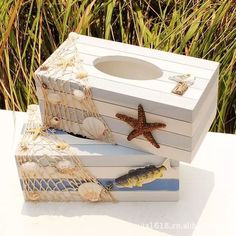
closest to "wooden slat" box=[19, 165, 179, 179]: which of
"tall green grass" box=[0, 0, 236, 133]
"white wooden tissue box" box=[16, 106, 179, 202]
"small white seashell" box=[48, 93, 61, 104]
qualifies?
"white wooden tissue box" box=[16, 106, 179, 202]

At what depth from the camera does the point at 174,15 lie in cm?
126

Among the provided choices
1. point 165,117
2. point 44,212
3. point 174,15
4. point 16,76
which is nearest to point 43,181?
point 44,212

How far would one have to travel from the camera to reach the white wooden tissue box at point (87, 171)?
85 centimetres

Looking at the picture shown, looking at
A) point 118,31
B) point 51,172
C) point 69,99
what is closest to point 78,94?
point 69,99

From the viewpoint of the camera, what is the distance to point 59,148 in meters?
0.87

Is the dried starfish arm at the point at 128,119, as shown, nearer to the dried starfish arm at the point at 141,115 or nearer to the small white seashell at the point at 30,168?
the dried starfish arm at the point at 141,115

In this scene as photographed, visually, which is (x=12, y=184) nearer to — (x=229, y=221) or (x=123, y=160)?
(x=123, y=160)

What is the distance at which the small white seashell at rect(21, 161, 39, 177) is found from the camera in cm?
86

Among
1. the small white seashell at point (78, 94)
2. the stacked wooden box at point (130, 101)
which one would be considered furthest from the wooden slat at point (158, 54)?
the small white seashell at point (78, 94)

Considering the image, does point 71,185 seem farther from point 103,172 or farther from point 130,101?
point 130,101

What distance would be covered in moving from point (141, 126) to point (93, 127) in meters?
0.09

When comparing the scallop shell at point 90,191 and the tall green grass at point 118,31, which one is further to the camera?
the tall green grass at point 118,31

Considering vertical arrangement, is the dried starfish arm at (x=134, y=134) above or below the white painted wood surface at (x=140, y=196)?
above

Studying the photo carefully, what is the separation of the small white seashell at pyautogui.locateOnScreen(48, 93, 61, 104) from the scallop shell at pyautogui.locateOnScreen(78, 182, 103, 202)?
136 millimetres
